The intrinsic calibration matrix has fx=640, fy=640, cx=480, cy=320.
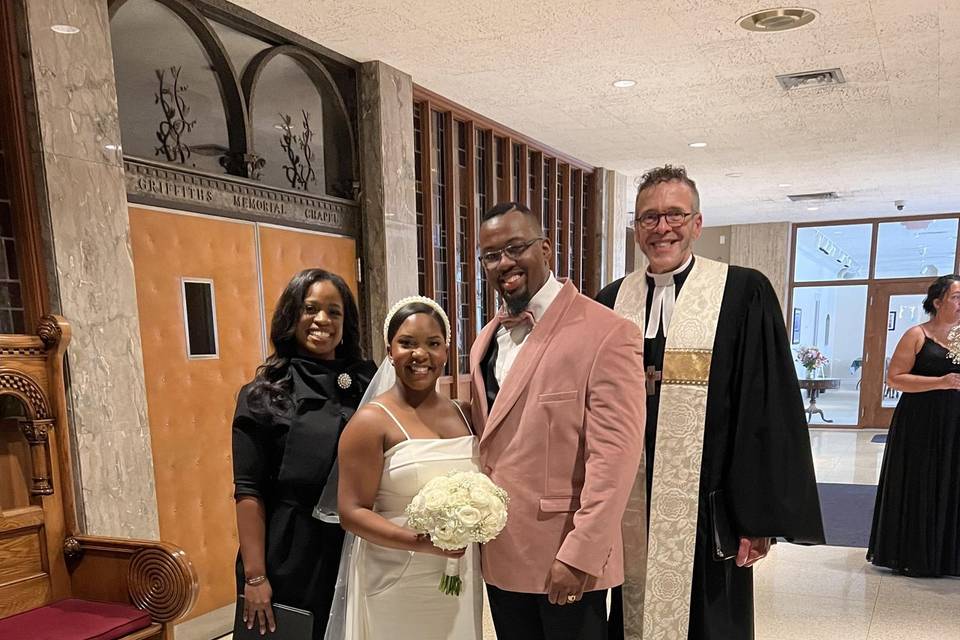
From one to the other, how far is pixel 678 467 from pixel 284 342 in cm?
128

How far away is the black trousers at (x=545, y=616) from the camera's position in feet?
5.41

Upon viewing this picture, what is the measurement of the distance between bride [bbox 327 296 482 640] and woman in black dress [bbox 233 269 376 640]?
99 millimetres

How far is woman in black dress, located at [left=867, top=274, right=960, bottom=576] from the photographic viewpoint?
3705 mm

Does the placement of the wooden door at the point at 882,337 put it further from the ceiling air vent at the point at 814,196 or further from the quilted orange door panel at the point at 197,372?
the quilted orange door panel at the point at 197,372

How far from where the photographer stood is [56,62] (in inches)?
94.8

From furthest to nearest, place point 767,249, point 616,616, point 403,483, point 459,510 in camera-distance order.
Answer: point 767,249
point 616,616
point 403,483
point 459,510

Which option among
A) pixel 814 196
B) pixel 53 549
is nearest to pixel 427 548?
pixel 53 549

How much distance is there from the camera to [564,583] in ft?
5.08

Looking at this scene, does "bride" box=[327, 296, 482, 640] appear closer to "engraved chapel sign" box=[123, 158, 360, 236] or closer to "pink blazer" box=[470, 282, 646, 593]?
"pink blazer" box=[470, 282, 646, 593]

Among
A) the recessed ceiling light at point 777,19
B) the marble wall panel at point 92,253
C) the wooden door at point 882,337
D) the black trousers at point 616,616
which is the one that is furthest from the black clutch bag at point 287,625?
the wooden door at point 882,337

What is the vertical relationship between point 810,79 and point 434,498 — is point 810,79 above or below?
above

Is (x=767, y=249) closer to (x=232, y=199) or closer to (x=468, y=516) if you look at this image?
(x=232, y=199)

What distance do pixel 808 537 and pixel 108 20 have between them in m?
3.18

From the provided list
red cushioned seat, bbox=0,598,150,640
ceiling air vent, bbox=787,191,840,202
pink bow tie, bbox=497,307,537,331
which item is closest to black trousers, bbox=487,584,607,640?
pink bow tie, bbox=497,307,537,331
